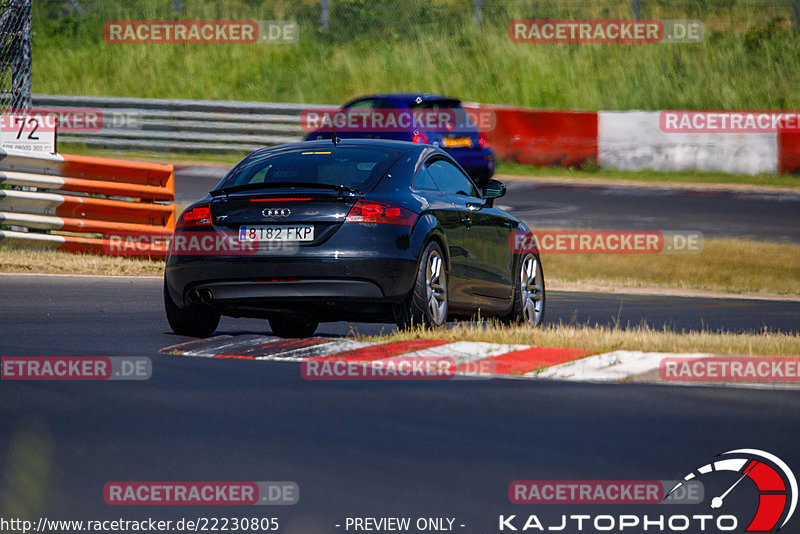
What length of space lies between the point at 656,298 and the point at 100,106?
63.3 ft

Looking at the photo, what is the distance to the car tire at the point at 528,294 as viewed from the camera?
11.6 m

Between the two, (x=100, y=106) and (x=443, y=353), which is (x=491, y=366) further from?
(x=100, y=106)

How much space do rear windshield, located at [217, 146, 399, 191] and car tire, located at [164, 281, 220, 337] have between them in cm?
88

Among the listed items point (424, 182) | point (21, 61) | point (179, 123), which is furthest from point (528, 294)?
point (179, 123)

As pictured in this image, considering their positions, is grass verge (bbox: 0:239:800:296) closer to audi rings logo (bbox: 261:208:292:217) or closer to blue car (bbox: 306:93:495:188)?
blue car (bbox: 306:93:495:188)

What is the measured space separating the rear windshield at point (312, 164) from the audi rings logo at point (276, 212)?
20.7 inches

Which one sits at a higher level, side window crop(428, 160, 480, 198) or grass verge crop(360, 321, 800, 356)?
side window crop(428, 160, 480, 198)

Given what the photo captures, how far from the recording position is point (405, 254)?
374 inches

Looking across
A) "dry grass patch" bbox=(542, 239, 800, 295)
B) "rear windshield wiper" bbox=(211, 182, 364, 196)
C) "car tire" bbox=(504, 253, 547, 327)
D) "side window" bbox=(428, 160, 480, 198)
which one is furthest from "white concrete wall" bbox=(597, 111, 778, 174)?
"rear windshield wiper" bbox=(211, 182, 364, 196)

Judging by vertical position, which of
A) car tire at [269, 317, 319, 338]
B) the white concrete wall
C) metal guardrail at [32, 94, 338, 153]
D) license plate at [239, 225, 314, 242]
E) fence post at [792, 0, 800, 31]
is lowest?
car tire at [269, 317, 319, 338]

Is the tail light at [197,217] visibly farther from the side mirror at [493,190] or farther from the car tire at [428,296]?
the side mirror at [493,190]

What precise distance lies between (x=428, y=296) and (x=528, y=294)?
2.18 meters

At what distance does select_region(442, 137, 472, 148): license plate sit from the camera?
2331 cm

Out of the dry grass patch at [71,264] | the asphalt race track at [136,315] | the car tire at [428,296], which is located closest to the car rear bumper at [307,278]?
the car tire at [428,296]
